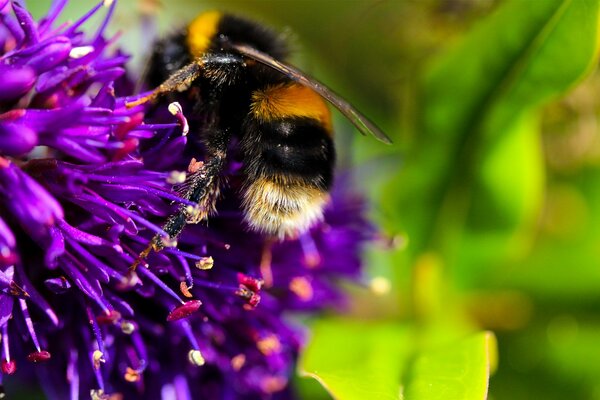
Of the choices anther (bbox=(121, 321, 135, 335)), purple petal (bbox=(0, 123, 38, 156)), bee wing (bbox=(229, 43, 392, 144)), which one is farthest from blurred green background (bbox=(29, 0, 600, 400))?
purple petal (bbox=(0, 123, 38, 156))

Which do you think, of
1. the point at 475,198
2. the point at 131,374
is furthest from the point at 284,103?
the point at 475,198

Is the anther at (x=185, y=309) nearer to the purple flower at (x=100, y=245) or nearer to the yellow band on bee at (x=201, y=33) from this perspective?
the purple flower at (x=100, y=245)

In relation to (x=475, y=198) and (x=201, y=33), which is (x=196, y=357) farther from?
(x=475, y=198)

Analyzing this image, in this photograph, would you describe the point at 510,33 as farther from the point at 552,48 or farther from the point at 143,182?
the point at 143,182

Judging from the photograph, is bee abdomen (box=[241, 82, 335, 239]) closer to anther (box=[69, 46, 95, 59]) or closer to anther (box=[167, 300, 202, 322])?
anther (box=[167, 300, 202, 322])

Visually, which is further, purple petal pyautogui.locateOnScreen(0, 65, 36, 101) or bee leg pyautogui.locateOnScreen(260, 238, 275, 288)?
bee leg pyautogui.locateOnScreen(260, 238, 275, 288)

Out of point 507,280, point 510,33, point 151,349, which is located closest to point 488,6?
point 510,33

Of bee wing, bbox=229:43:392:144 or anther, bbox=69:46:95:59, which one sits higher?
bee wing, bbox=229:43:392:144
